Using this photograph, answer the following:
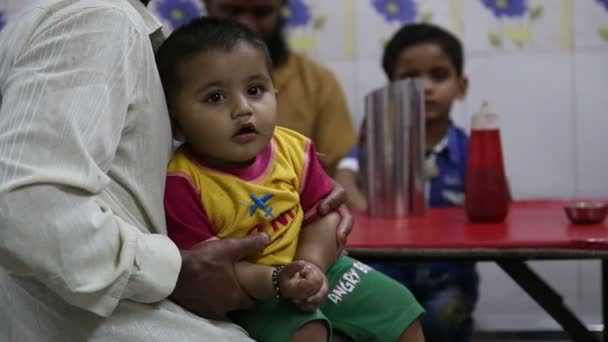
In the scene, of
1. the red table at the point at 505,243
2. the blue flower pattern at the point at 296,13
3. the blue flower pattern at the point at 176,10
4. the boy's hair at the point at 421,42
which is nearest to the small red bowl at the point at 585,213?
the red table at the point at 505,243

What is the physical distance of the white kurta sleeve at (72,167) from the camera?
1173 millimetres

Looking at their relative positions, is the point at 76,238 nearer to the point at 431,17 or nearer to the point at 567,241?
the point at 567,241

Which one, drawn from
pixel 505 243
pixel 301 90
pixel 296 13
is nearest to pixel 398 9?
pixel 296 13

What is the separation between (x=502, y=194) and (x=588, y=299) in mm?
1889

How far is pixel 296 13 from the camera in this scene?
157 inches

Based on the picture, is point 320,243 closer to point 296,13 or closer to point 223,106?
point 223,106

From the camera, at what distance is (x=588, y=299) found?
A: 12.9 ft

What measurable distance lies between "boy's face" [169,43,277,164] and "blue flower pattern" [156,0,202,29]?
8.83 feet

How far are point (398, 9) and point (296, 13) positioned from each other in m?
0.43

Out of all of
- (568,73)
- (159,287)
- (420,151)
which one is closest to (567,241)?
(420,151)

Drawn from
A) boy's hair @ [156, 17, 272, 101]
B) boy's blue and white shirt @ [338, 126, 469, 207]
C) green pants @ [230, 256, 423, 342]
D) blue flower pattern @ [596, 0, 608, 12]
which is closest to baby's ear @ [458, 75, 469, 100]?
boy's blue and white shirt @ [338, 126, 469, 207]

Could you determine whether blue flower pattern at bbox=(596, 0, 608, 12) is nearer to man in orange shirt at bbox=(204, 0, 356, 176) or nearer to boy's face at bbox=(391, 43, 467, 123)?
boy's face at bbox=(391, 43, 467, 123)

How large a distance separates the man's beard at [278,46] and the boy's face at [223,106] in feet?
8.02

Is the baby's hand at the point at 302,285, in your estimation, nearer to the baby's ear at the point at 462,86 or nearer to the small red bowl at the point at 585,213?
the small red bowl at the point at 585,213
